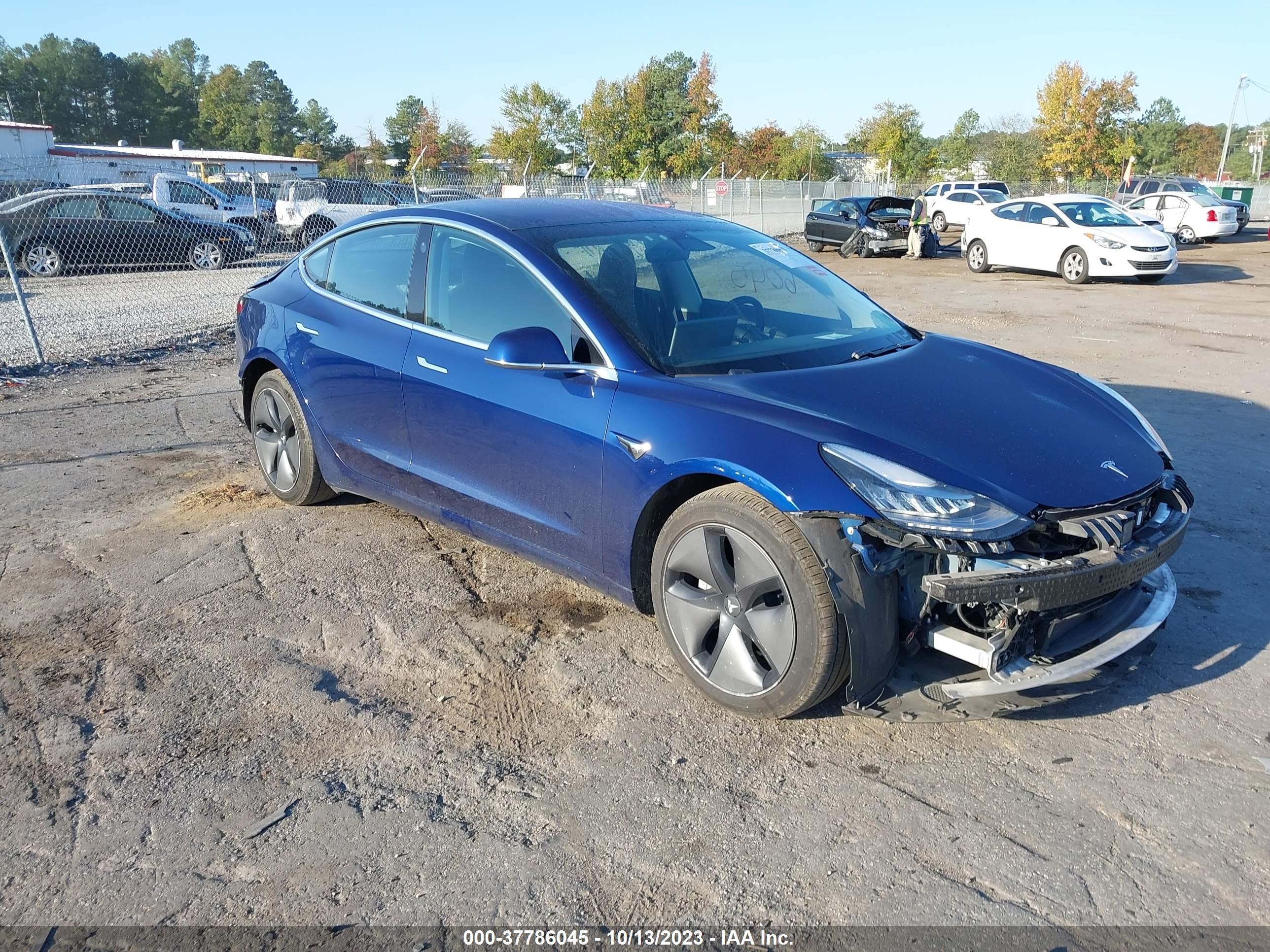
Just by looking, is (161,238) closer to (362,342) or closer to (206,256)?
(206,256)

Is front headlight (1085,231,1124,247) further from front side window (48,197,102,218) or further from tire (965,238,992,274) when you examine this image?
front side window (48,197,102,218)

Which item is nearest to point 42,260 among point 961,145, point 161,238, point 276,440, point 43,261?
point 43,261

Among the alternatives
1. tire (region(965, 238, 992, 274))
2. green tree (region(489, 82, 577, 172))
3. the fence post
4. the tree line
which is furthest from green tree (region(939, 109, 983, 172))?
the fence post

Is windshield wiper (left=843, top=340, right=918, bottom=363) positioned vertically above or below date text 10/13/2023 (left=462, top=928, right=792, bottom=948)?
above

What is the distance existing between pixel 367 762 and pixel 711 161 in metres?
62.5

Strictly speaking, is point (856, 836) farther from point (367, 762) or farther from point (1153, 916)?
point (367, 762)

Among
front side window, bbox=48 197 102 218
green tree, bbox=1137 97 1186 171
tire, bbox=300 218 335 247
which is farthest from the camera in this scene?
green tree, bbox=1137 97 1186 171

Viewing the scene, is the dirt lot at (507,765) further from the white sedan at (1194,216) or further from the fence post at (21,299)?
the white sedan at (1194,216)

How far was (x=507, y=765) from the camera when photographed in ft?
10.4

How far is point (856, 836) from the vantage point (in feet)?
9.18

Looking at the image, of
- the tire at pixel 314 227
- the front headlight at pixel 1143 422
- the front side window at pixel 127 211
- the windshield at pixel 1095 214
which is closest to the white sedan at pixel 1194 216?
the windshield at pixel 1095 214

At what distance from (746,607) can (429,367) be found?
1.86 meters

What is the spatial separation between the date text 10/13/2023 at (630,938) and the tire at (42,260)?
19696mm

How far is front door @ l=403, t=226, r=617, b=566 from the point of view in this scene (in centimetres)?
370
